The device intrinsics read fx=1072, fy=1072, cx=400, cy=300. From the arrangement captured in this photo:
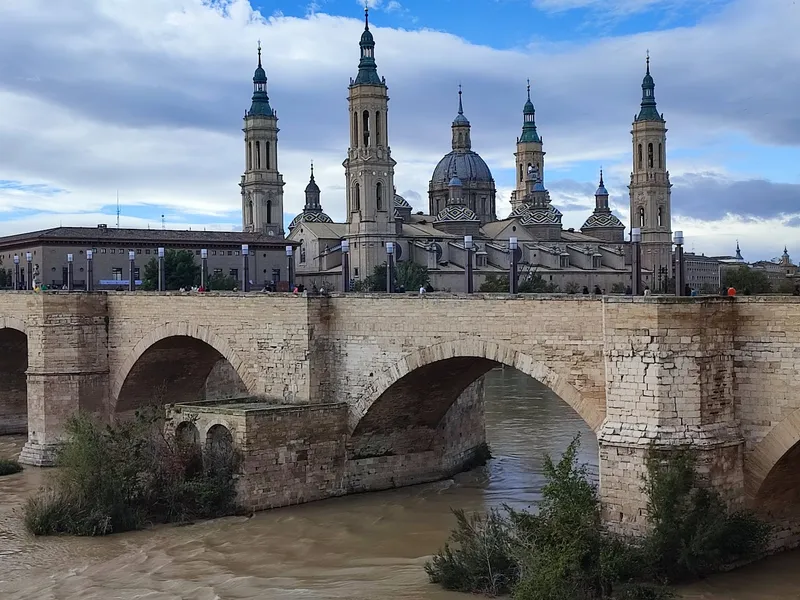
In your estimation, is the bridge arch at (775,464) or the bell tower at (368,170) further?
the bell tower at (368,170)

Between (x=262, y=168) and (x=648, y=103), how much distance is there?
28.2 m

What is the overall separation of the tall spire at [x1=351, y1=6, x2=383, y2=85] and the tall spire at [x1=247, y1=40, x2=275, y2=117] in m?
8.62

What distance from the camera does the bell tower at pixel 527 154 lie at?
3602 inches

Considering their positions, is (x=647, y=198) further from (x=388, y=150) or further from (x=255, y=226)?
(x=255, y=226)

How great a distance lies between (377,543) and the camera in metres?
16.0

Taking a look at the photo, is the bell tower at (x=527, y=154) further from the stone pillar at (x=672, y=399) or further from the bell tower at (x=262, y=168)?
the stone pillar at (x=672, y=399)

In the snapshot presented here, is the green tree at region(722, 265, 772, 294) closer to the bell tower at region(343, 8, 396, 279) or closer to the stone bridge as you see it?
A: the stone bridge

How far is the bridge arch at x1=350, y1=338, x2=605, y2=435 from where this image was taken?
14.8m

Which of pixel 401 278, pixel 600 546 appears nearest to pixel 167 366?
pixel 600 546

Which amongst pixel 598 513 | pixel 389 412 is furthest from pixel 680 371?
pixel 389 412

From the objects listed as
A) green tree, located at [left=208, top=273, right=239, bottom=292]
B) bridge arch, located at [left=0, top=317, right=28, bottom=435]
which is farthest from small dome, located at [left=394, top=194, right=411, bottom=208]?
bridge arch, located at [left=0, top=317, right=28, bottom=435]

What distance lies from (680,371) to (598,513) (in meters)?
2.02

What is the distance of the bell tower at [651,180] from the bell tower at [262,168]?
2549 cm

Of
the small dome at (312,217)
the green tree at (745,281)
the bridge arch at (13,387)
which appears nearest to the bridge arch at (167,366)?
the bridge arch at (13,387)
